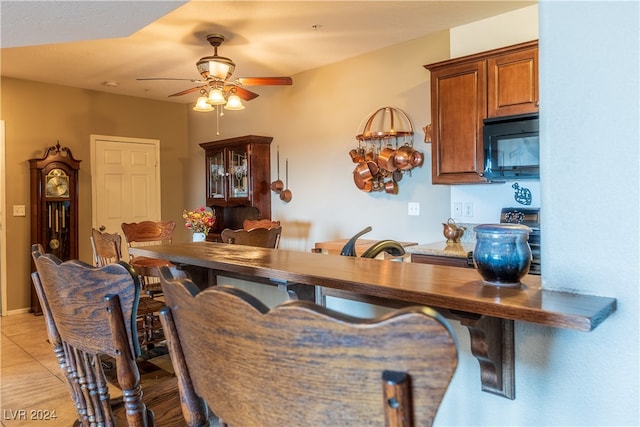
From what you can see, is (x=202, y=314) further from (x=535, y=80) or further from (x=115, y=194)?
(x=115, y=194)

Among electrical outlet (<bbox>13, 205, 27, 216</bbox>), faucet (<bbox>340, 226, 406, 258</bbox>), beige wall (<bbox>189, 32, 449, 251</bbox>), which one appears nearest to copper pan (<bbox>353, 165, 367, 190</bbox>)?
beige wall (<bbox>189, 32, 449, 251</bbox>)

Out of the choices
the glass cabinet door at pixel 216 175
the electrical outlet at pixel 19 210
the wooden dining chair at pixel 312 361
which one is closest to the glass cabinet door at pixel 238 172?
the glass cabinet door at pixel 216 175

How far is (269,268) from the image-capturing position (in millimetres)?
1219

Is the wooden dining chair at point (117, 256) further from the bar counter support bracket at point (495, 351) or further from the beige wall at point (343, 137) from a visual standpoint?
the bar counter support bracket at point (495, 351)

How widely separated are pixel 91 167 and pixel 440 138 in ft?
14.1

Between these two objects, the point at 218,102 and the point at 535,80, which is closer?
the point at 535,80

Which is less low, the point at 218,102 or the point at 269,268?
the point at 218,102

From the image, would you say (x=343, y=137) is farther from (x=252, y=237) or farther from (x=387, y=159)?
(x=252, y=237)

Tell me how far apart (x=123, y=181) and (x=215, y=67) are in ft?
10.00

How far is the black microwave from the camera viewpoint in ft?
9.11

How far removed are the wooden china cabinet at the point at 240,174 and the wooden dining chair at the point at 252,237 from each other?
1.93 m

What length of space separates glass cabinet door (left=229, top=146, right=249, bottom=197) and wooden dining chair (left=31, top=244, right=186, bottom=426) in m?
3.75

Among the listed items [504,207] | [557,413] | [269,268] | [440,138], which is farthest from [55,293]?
[504,207]

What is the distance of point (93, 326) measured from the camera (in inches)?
42.5
